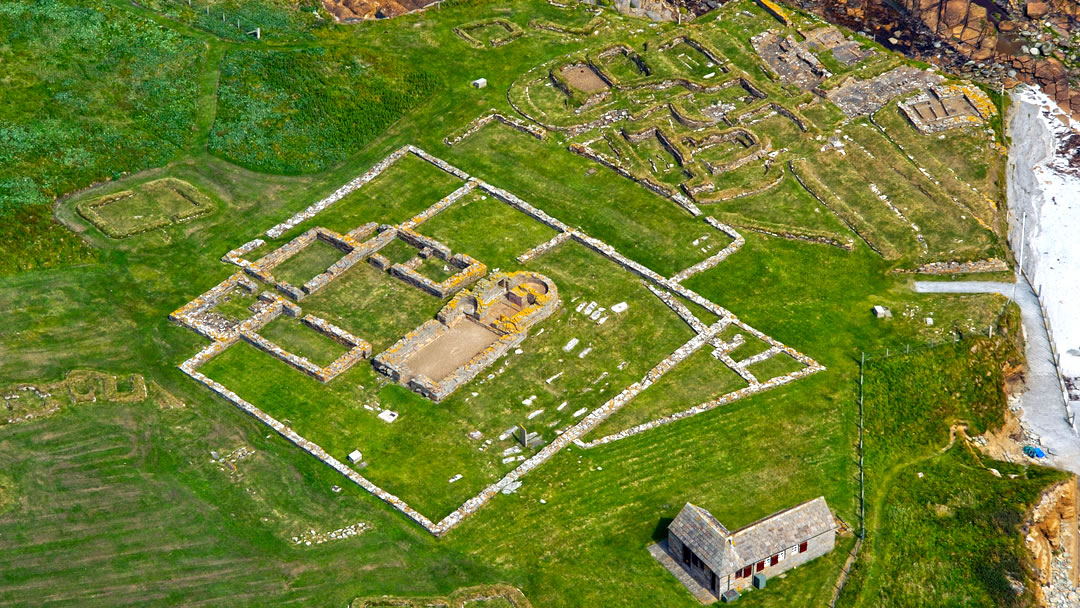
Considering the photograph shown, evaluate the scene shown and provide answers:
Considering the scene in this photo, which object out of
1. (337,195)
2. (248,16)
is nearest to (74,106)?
(248,16)

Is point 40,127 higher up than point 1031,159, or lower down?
higher up

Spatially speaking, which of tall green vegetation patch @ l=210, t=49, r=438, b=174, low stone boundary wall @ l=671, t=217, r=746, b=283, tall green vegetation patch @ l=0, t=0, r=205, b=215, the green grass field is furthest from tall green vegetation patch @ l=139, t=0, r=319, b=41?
low stone boundary wall @ l=671, t=217, r=746, b=283

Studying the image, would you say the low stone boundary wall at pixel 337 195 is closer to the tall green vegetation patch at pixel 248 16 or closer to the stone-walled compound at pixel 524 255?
the stone-walled compound at pixel 524 255

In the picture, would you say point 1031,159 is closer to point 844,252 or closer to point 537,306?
point 844,252

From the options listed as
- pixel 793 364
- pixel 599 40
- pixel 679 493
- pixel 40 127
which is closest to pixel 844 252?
pixel 793 364

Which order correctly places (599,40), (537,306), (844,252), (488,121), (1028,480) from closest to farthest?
(1028,480) < (537,306) < (844,252) < (488,121) < (599,40)

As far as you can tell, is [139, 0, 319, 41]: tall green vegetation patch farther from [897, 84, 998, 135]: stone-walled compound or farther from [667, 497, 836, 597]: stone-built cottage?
[667, 497, 836, 597]: stone-built cottage

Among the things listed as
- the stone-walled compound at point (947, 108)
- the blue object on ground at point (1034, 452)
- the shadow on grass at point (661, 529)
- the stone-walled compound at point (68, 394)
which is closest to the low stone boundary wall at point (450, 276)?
the stone-walled compound at point (68, 394)

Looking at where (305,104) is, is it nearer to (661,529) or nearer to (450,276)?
(450,276)
